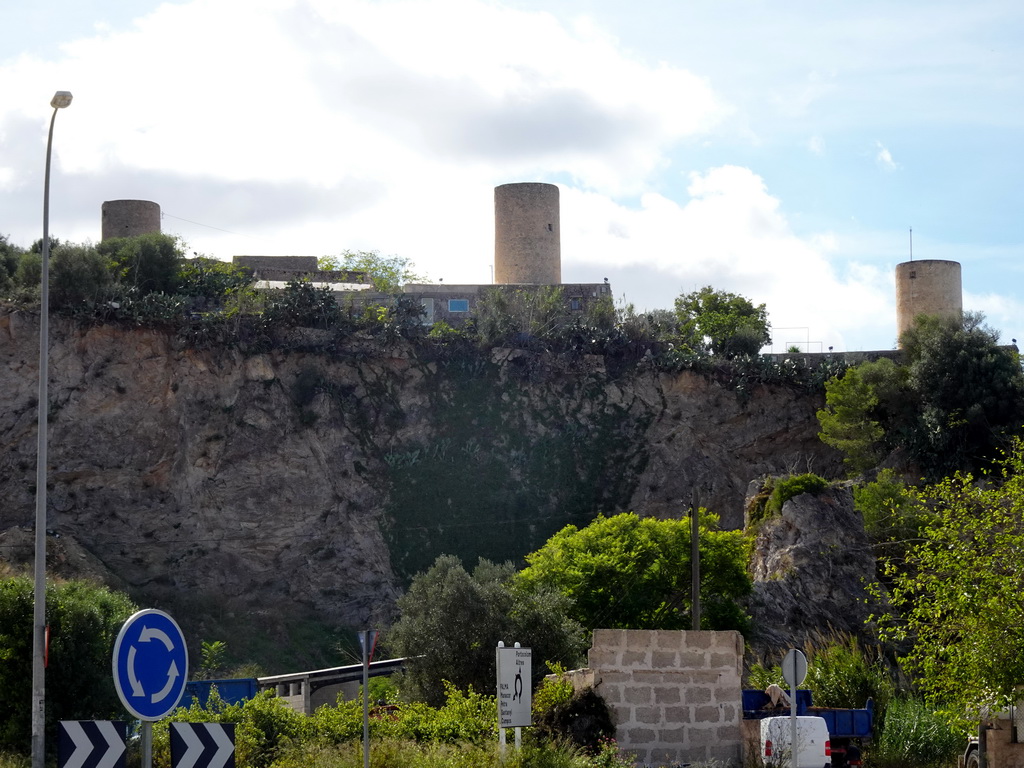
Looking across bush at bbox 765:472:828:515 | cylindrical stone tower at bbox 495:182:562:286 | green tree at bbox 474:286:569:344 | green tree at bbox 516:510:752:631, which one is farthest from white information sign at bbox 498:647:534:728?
cylindrical stone tower at bbox 495:182:562:286

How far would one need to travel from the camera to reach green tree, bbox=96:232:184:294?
165 feet

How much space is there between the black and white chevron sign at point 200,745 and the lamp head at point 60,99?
9456 millimetres

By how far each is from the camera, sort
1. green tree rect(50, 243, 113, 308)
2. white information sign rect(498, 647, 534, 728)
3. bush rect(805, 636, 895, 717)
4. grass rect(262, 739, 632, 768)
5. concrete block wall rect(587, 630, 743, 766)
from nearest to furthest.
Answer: grass rect(262, 739, 632, 768) < white information sign rect(498, 647, 534, 728) < concrete block wall rect(587, 630, 743, 766) < bush rect(805, 636, 895, 717) < green tree rect(50, 243, 113, 308)

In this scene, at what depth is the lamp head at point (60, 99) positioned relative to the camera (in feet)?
51.2

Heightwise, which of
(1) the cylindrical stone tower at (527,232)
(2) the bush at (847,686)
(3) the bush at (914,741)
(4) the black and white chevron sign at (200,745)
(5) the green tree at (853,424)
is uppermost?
(1) the cylindrical stone tower at (527,232)

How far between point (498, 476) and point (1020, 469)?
102 feet

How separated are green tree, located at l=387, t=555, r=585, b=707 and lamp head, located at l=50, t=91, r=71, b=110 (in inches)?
608

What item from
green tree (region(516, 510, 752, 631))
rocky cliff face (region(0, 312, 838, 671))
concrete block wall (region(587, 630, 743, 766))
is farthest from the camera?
rocky cliff face (region(0, 312, 838, 671))

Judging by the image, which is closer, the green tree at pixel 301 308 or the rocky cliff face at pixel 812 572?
the rocky cliff face at pixel 812 572

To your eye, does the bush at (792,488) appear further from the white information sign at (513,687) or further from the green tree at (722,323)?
the white information sign at (513,687)

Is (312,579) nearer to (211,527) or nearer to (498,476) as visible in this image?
(211,527)

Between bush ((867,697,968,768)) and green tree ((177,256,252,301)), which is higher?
green tree ((177,256,252,301))

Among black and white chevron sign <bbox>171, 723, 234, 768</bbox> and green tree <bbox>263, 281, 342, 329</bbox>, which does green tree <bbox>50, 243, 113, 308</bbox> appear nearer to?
green tree <bbox>263, 281, 342, 329</bbox>

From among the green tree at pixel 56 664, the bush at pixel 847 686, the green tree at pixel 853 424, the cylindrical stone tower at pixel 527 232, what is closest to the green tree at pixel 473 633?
the bush at pixel 847 686
